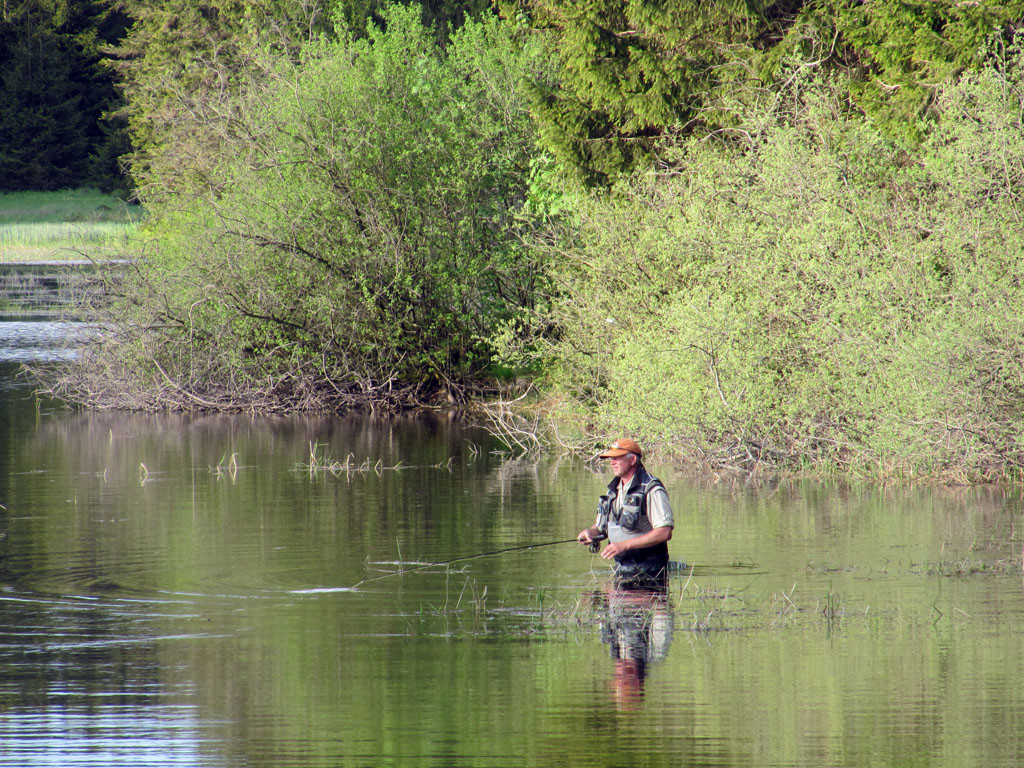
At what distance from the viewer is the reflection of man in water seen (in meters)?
10.1

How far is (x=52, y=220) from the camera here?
7081cm

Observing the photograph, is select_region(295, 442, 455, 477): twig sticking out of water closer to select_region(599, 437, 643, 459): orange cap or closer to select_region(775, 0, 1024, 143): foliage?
select_region(775, 0, 1024, 143): foliage

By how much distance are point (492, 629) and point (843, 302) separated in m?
7.49

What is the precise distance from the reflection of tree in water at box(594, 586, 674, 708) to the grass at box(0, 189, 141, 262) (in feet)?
162

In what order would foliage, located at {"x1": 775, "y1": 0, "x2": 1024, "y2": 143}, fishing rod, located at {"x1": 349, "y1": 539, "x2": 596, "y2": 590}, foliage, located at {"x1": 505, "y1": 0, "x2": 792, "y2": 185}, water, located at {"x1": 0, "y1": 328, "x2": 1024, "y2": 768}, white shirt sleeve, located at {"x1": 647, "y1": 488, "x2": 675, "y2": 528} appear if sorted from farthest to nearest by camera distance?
foliage, located at {"x1": 505, "y1": 0, "x2": 792, "y2": 185} < foliage, located at {"x1": 775, "y1": 0, "x2": 1024, "y2": 143} < fishing rod, located at {"x1": 349, "y1": 539, "x2": 596, "y2": 590} < white shirt sleeve, located at {"x1": 647, "y1": 488, "x2": 675, "y2": 528} < water, located at {"x1": 0, "y1": 328, "x2": 1024, "y2": 768}

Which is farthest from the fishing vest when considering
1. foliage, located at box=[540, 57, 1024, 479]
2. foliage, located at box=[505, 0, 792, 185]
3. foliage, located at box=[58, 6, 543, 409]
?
foliage, located at box=[58, 6, 543, 409]

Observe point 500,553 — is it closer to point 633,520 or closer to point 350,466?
point 633,520

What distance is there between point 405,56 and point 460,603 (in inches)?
723

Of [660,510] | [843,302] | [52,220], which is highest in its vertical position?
[52,220]

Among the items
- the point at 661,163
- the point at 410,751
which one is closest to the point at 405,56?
the point at 661,163

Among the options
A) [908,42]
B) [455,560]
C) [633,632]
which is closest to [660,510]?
[633,632]

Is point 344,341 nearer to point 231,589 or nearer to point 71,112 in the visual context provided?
point 231,589

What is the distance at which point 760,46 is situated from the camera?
74.9 feet

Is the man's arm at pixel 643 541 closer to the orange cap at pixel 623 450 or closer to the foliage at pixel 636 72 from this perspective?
the orange cap at pixel 623 450
